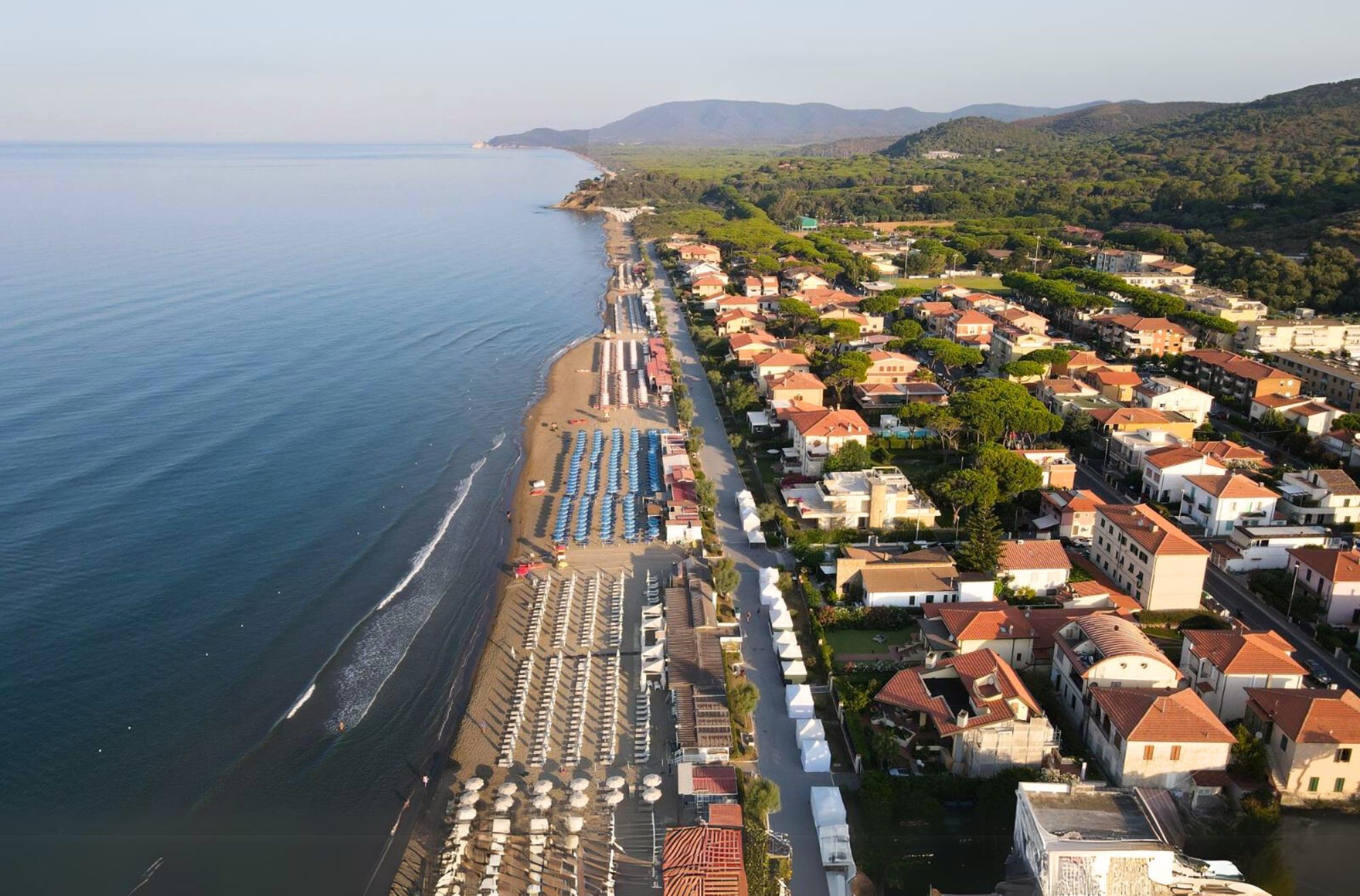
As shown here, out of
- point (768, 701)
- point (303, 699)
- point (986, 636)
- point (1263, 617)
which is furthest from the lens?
point (1263, 617)

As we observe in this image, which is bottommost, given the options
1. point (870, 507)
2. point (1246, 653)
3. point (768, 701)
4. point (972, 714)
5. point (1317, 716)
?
point (768, 701)

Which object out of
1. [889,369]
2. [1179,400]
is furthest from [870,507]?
[1179,400]

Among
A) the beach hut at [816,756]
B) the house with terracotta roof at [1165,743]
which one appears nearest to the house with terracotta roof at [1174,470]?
the house with terracotta roof at [1165,743]

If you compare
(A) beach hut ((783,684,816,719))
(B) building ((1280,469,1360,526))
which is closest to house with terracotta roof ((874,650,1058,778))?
(A) beach hut ((783,684,816,719))

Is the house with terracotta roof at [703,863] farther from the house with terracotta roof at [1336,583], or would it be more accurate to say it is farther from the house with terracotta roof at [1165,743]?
the house with terracotta roof at [1336,583]

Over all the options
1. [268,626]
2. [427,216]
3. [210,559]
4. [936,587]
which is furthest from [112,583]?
[427,216]

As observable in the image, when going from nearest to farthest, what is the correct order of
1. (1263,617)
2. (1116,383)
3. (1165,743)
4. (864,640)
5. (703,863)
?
(703,863), (1165,743), (864,640), (1263,617), (1116,383)

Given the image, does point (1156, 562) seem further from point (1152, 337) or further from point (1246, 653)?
point (1152, 337)
